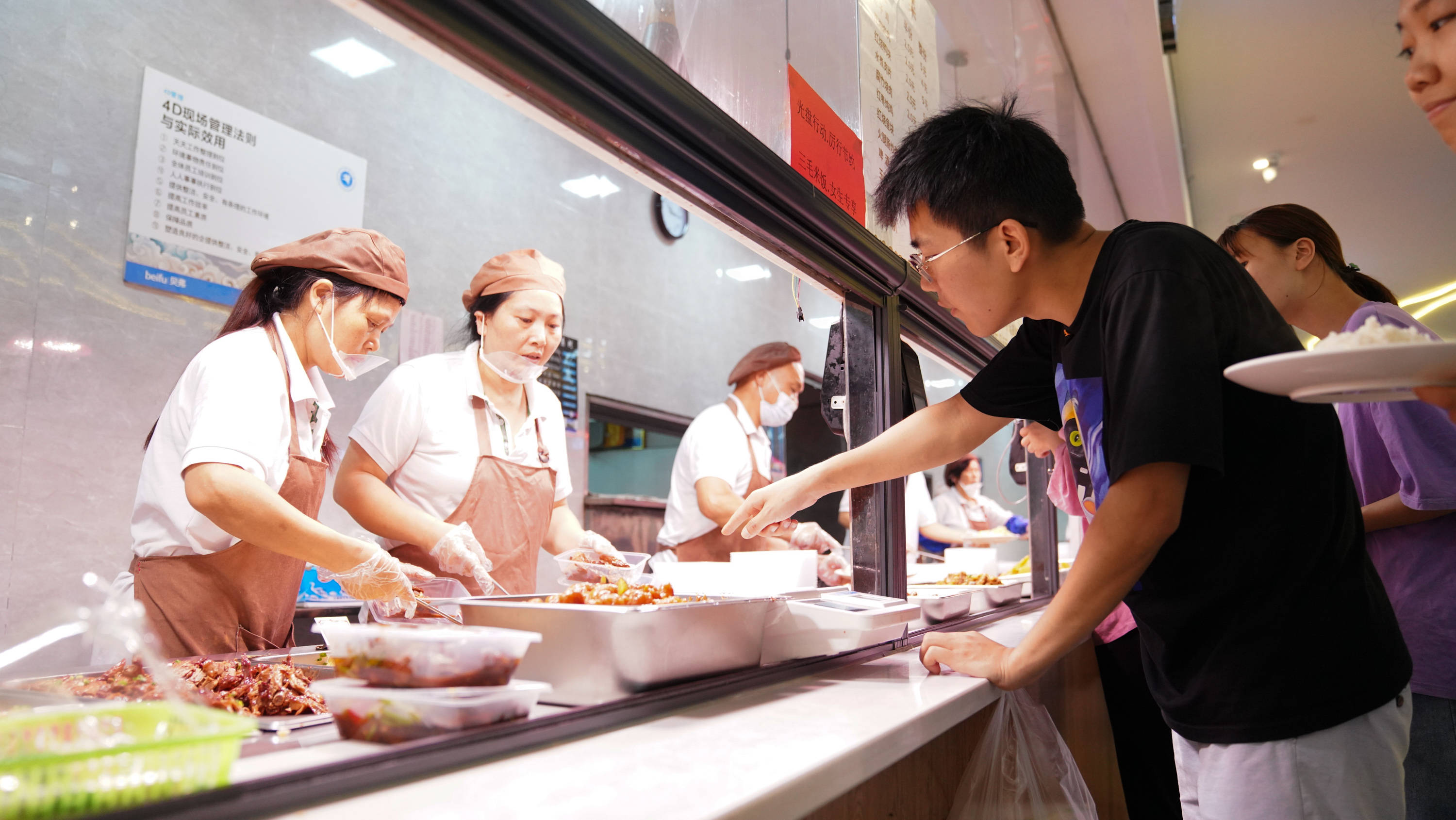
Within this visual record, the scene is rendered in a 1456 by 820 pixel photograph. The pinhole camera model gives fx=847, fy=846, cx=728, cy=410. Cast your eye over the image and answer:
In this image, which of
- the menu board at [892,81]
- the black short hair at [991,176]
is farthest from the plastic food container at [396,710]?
the menu board at [892,81]

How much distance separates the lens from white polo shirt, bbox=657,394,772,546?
3.38m

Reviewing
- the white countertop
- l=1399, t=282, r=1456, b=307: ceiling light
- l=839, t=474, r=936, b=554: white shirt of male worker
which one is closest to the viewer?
the white countertop

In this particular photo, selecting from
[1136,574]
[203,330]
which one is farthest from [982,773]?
[203,330]

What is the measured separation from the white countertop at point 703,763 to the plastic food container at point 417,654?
71 millimetres

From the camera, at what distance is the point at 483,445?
240 centimetres

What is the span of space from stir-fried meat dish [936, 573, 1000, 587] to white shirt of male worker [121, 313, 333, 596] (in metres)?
1.86

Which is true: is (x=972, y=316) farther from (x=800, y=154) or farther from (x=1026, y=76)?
(x=1026, y=76)

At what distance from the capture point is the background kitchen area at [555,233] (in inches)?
35.4

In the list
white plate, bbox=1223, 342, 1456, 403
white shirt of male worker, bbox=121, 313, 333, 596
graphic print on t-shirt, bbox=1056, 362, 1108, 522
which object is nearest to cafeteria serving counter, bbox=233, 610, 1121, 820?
graphic print on t-shirt, bbox=1056, 362, 1108, 522

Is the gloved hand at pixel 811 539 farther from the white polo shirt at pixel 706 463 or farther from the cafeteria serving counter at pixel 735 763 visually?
the cafeteria serving counter at pixel 735 763

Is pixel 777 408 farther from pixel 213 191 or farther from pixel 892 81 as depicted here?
pixel 213 191

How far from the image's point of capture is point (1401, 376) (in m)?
0.84

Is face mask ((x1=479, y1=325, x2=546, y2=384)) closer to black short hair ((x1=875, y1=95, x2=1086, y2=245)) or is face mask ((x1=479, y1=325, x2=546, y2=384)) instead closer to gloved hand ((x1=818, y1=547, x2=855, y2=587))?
gloved hand ((x1=818, y1=547, x2=855, y2=587))

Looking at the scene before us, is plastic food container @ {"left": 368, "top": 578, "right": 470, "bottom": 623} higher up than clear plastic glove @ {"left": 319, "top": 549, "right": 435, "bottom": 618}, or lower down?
lower down
